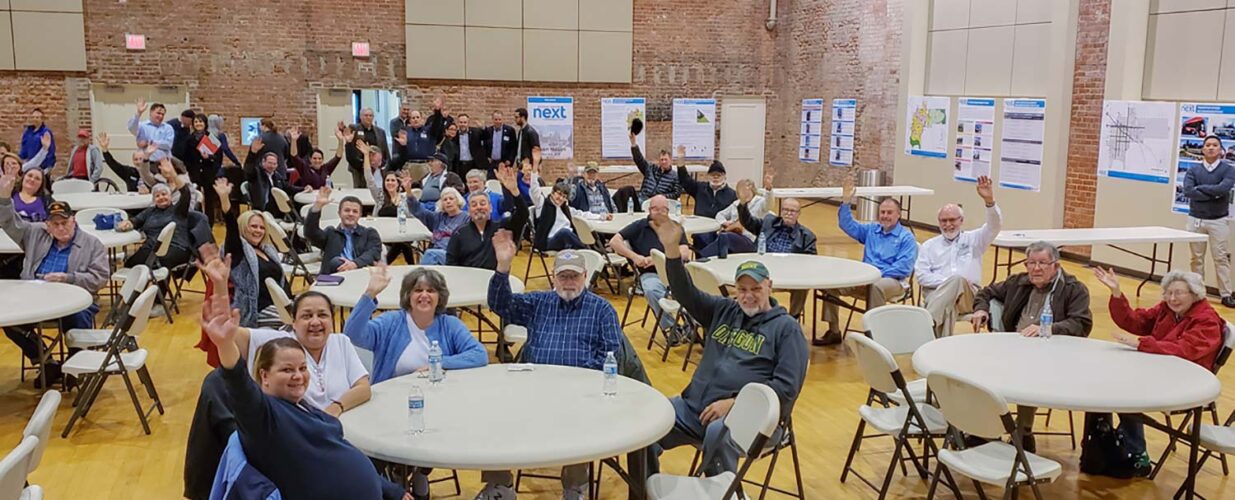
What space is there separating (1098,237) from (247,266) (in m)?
7.59

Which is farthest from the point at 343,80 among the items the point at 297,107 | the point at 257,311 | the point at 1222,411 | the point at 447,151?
the point at 1222,411

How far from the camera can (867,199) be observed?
1538cm

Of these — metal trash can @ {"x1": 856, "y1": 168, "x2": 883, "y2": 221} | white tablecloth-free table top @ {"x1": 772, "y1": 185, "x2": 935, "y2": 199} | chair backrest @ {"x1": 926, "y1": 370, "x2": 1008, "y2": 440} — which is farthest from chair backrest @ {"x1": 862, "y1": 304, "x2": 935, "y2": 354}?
metal trash can @ {"x1": 856, "y1": 168, "x2": 883, "y2": 221}

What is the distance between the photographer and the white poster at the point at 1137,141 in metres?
10.8

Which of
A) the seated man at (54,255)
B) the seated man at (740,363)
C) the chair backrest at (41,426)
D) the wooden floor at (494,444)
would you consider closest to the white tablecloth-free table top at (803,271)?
the wooden floor at (494,444)

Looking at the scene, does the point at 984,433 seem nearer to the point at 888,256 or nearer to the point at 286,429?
the point at 286,429

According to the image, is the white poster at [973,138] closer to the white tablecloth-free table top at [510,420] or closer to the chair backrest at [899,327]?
the chair backrest at [899,327]

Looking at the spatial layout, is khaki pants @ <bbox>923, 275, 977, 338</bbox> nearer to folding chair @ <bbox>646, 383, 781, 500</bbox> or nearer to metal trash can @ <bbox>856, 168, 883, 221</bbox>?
folding chair @ <bbox>646, 383, 781, 500</bbox>

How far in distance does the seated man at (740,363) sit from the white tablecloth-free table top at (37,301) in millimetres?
3430

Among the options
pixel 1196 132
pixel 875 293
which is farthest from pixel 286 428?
pixel 1196 132

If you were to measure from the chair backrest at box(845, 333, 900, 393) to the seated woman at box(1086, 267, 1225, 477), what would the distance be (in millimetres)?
1321

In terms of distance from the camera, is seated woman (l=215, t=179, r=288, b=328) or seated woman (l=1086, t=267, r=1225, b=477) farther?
seated woman (l=215, t=179, r=288, b=328)

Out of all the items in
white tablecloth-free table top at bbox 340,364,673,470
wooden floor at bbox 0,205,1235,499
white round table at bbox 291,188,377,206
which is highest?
white round table at bbox 291,188,377,206

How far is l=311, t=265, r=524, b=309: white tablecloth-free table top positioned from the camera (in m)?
5.99
